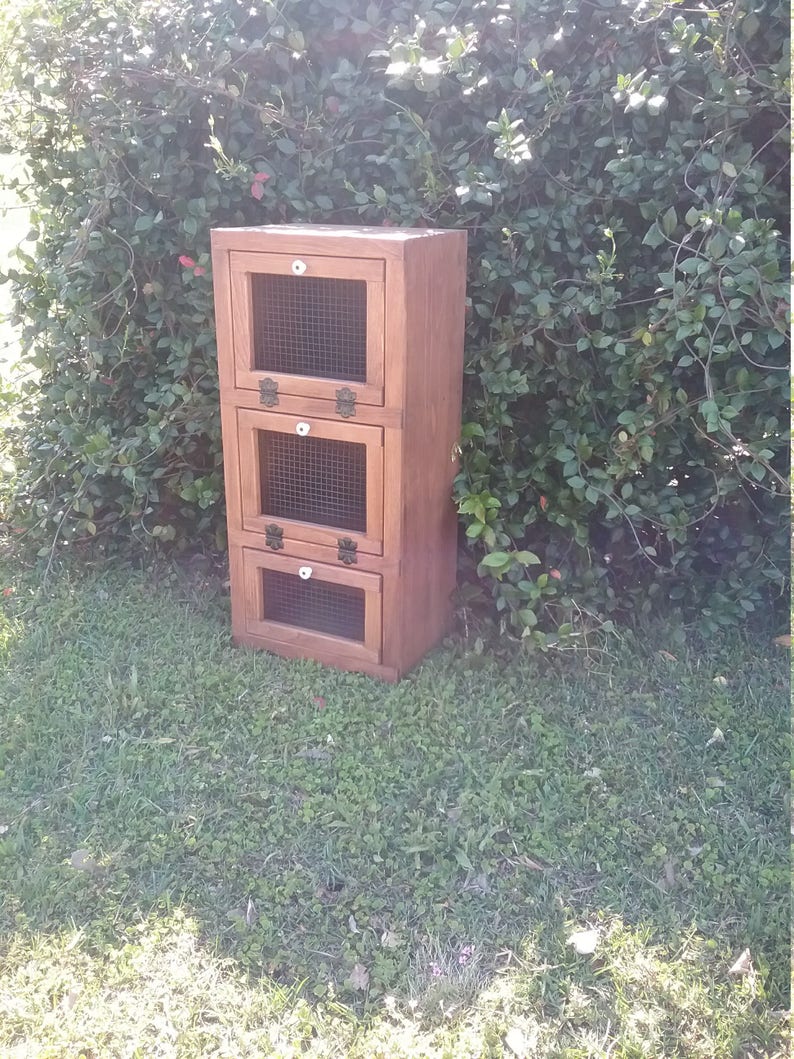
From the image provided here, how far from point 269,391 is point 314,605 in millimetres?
730

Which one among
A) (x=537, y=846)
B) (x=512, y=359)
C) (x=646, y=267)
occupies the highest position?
(x=646, y=267)

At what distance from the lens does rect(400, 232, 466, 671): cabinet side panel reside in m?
2.66

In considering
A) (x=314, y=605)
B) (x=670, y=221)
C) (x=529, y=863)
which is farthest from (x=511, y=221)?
(x=529, y=863)

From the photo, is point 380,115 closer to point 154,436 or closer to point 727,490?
point 154,436

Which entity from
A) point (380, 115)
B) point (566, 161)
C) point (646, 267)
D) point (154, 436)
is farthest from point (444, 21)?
point (154, 436)

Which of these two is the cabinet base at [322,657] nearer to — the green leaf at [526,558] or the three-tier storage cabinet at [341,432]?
the three-tier storage cabinet at [341,432]

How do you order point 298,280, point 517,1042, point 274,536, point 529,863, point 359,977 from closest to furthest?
point 517,1042
point 359,977
point 529,863
point 298,280
point 274,536

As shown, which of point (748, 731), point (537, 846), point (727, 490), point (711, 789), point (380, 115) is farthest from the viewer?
point (380, 115)

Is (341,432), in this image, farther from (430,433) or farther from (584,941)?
(584,941)

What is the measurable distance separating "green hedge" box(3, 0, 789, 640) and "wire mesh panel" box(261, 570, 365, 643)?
17.3 inches

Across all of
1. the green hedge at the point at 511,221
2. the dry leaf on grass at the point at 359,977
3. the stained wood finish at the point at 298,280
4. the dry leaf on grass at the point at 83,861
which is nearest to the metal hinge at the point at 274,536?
the stained wood finish at the point at 298,280

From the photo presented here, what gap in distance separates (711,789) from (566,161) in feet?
6.32

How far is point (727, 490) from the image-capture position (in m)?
2.87

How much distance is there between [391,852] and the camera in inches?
89.0
